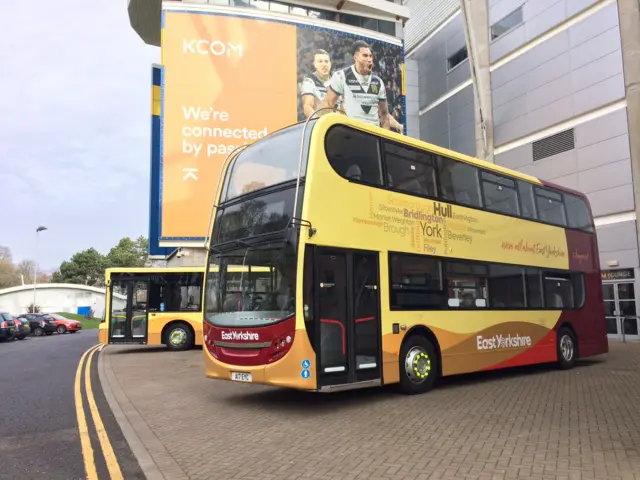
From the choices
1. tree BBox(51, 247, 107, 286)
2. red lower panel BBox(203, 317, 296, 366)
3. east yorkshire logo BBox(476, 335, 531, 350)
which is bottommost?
east yorkshire logo BBox(476, 335, 531, 350)

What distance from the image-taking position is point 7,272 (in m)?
80.9

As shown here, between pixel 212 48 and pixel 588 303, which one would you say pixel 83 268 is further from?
pixel 588 303

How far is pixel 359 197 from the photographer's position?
27.2 feet

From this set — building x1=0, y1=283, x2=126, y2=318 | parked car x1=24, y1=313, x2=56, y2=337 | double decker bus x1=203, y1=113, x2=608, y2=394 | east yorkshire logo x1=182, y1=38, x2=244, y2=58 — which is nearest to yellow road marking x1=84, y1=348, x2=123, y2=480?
double decker bus x1=203, y1=113, x2=608, y2=394

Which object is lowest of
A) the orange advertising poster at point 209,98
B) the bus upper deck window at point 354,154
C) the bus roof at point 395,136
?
the bus upper deck window at point 354,154

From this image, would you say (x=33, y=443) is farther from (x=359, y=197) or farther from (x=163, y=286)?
(x=163, y=286)

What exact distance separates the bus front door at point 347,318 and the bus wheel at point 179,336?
11382mm

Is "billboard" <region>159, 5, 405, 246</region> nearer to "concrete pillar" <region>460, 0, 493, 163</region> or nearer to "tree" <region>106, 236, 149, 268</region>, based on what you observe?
"concrete pillar" <region>460, 0, 493, 163</region>

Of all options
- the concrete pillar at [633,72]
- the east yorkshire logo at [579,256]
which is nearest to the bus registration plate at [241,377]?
the east yorkshire logo at [579,256]

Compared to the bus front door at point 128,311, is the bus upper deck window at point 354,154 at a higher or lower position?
higher

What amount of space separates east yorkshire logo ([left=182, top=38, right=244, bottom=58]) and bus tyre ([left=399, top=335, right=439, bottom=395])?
23208mm

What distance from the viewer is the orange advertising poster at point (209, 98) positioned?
88.1 feet

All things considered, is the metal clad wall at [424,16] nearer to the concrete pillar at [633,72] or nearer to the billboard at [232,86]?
the billboard at [232,86]

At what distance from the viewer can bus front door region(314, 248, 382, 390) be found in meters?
7.57
